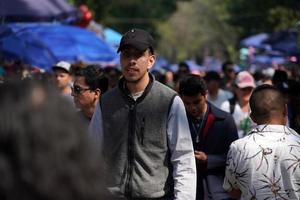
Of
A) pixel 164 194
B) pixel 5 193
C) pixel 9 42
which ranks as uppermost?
pixel 9 42

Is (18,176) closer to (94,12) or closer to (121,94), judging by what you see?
(121,94)

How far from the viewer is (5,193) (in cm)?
188

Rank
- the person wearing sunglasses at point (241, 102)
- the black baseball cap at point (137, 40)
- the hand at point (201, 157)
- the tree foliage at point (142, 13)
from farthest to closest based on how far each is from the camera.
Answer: the tree foliage at point (142, 13), the person wearing sunglasses at point (241, 102), the hand at point (201, 157), the black baseball cap at point (137, 40)

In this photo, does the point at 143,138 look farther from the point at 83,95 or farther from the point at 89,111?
the point at 83,95

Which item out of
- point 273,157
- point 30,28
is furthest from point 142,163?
point 30,28

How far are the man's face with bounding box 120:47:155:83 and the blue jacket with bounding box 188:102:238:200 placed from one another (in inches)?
57.2

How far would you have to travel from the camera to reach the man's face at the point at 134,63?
5.01 m

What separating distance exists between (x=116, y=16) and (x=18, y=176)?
189ft

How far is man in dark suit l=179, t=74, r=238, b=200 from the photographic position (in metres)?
6.25

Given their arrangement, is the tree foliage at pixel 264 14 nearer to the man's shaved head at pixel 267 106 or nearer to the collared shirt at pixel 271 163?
the man's shaved head at pixel 267 106

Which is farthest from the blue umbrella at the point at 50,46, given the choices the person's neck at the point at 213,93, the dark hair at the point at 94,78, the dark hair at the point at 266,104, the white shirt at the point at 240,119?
the dark hair at the point at 266,104

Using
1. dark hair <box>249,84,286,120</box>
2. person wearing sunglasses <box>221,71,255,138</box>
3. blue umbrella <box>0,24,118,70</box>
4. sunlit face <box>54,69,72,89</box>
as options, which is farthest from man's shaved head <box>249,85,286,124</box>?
blue umbrella <box>0,24,118,70</box>

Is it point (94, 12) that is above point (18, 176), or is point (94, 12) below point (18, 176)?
above

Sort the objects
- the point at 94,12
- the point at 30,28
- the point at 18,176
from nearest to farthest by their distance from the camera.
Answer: the point at 18,176
the point at 30,28
the point at 94,12
